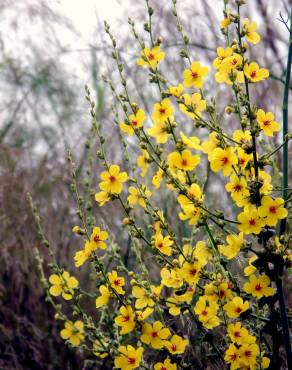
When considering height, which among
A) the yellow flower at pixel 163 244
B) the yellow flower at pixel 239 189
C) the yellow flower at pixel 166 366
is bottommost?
the yellow flower at pixel 166 366

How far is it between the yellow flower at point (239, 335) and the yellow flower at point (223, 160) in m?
0.43

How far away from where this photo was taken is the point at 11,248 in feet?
11.3

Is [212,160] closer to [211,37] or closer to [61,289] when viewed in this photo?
[61,289]

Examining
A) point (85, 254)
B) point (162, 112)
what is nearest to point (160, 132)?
point (162, 112)

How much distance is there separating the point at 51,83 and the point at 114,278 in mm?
3628

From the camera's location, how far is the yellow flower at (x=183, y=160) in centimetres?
149

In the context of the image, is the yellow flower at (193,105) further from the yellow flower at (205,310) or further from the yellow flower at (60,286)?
the yellow flower at (60,286)

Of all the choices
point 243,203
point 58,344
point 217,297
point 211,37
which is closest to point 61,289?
point 217,297

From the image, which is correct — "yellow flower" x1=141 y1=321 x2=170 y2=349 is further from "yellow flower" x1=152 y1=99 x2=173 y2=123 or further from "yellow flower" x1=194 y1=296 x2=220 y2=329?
"yellow flower" x1=152 y1=99 x2=173 y2=123

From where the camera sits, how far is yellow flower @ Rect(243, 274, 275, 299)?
4.95 feet

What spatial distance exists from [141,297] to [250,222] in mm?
393

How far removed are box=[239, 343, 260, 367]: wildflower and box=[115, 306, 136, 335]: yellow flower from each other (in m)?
0.30

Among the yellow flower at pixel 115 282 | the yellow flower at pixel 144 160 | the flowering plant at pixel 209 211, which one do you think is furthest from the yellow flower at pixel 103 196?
the yellow flower at pixel 115 282

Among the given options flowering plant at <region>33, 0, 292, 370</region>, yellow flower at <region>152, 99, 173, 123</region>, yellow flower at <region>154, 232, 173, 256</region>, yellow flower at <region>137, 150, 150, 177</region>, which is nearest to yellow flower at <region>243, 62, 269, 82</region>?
flowering plant at <region>33, 0, 292, 370</region>
